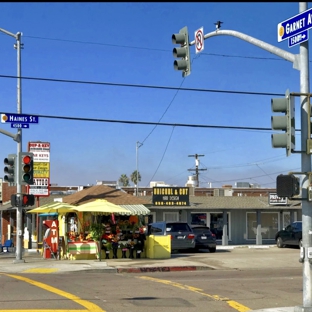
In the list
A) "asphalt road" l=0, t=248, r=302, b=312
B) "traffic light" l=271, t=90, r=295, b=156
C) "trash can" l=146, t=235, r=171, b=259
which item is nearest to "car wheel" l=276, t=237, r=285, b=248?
"trash can" l=146, t=235, r=171, b=259

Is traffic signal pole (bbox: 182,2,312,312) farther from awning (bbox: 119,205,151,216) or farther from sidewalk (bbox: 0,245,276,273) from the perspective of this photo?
awning (bbox: 119,205,151,216)

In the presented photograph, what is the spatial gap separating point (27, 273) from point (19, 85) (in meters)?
8.15

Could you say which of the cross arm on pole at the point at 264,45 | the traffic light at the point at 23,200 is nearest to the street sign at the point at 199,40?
the cross arm on pole at the point at 264,45

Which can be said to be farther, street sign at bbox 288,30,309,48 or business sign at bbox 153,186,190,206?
business sign at bbox 153,186,190,206

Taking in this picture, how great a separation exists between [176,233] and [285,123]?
19756mm

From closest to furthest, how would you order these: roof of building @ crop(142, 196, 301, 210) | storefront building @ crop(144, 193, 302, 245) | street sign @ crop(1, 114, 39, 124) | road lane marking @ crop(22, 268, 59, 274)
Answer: road lane marking @ crop(22, 268, 59, 274), street sign @ crop(1, 114, 39, 124), roof of building @ crop(142, 196, 301, 210), storefront building @ crop(144, 193, 302, 245)

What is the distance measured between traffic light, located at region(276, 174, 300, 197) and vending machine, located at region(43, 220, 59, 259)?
51.8 ft

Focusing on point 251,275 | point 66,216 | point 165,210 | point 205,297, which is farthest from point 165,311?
point 165,210

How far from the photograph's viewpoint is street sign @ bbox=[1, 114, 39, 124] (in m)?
22.6

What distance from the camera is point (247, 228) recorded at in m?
42.3

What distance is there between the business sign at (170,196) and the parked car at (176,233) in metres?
8.15

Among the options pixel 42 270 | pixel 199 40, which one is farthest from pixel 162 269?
pixel 199 40

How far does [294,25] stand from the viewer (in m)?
11.4

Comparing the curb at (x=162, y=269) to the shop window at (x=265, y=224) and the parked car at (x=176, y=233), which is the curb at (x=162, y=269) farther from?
the shop window at (x=265, y=224)
